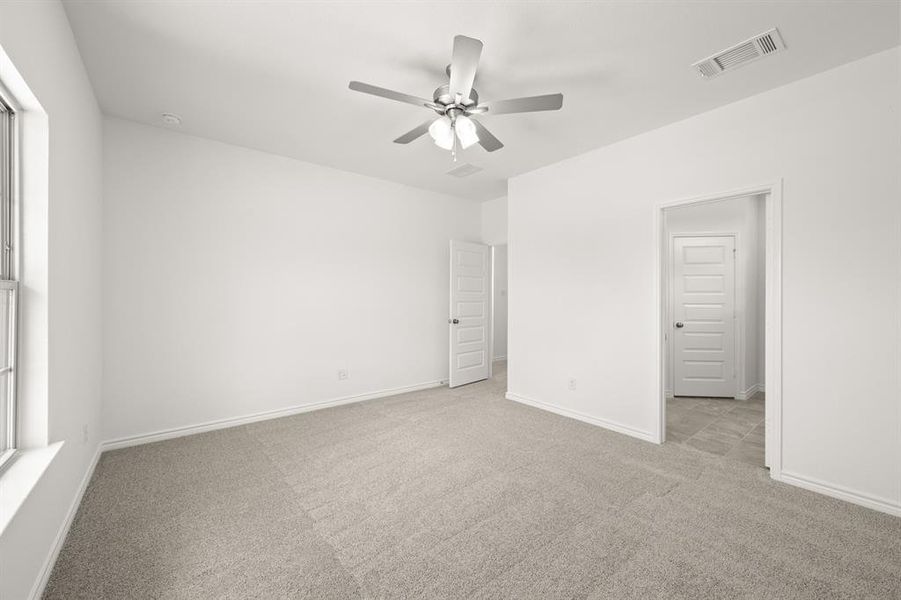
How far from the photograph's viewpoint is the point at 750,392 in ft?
15.5

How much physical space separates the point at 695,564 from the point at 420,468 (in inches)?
66.9

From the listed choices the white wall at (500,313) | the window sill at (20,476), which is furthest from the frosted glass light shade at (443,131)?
the white wall at (500,313)

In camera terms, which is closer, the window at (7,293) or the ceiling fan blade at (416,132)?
the window at (7,293)

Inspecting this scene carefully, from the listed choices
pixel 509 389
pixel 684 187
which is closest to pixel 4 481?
pixel 509 389

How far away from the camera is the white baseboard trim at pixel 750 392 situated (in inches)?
181

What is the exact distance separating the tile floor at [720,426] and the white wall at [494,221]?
314 cm

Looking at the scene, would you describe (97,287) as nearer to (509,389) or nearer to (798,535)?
(509,389)

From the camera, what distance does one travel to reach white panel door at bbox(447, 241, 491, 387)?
16.8ft

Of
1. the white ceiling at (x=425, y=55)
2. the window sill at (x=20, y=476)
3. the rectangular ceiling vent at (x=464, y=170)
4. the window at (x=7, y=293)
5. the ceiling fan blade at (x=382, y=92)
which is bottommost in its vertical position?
the window sill at (x=20, y=476)

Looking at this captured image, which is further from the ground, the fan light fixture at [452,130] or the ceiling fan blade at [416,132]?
the ceiling fan blade at [416,132]

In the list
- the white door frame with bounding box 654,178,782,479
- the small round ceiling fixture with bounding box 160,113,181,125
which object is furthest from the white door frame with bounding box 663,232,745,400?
the small round ceiling fixture with bounding box 160,113,181,125

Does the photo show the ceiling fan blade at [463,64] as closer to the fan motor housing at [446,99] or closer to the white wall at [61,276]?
the fan motor housing at [446,99]

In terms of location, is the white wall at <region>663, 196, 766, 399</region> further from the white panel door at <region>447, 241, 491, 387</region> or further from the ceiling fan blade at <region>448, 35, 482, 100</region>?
the ceiling fan blade at <region>448, 35, 482, 100</region>

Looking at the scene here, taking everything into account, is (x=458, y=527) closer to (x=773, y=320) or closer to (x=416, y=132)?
(x=416, y=132)
